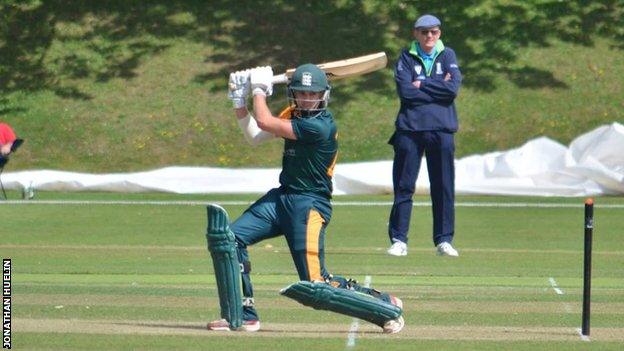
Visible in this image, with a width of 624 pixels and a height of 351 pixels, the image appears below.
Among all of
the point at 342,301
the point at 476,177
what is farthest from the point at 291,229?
the point at 476,177

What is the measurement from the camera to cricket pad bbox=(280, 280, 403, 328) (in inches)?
370

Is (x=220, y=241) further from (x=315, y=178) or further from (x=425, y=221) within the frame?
(x=425, y=221)

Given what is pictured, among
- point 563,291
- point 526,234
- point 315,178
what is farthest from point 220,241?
point 526,234

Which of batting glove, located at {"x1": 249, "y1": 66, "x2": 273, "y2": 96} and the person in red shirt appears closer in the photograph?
batting glove, located at {"x1": 249, "y1": 66, "x2": 273, "y2": 96}

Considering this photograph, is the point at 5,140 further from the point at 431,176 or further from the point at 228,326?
the point at 228,326

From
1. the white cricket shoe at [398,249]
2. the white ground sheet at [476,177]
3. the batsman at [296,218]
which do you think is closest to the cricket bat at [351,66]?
the batsman at [296,218]

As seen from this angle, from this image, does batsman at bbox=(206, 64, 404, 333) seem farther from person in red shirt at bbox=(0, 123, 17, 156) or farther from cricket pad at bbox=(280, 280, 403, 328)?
person in red shirt at bbox=(0, 123, 17, 156)

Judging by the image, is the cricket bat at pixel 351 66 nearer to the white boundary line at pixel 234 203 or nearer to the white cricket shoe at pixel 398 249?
the white cricket shoe at pixel 398 249

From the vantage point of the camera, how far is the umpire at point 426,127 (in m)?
14.4

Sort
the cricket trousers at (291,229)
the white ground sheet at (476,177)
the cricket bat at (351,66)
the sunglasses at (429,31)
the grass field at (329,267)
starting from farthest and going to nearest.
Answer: the white ground sheet at (476,177)
the sunglasses at (429,31)
the cricket bat at (351,66)
the cricket trousers at (291,229)
the grass field at (329,267)

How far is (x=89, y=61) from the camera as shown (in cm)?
2795

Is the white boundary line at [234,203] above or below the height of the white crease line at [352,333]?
below

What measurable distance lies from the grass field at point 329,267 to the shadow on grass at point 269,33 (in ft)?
20.0

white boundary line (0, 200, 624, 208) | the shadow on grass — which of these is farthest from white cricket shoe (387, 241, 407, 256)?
the shadow on grass
